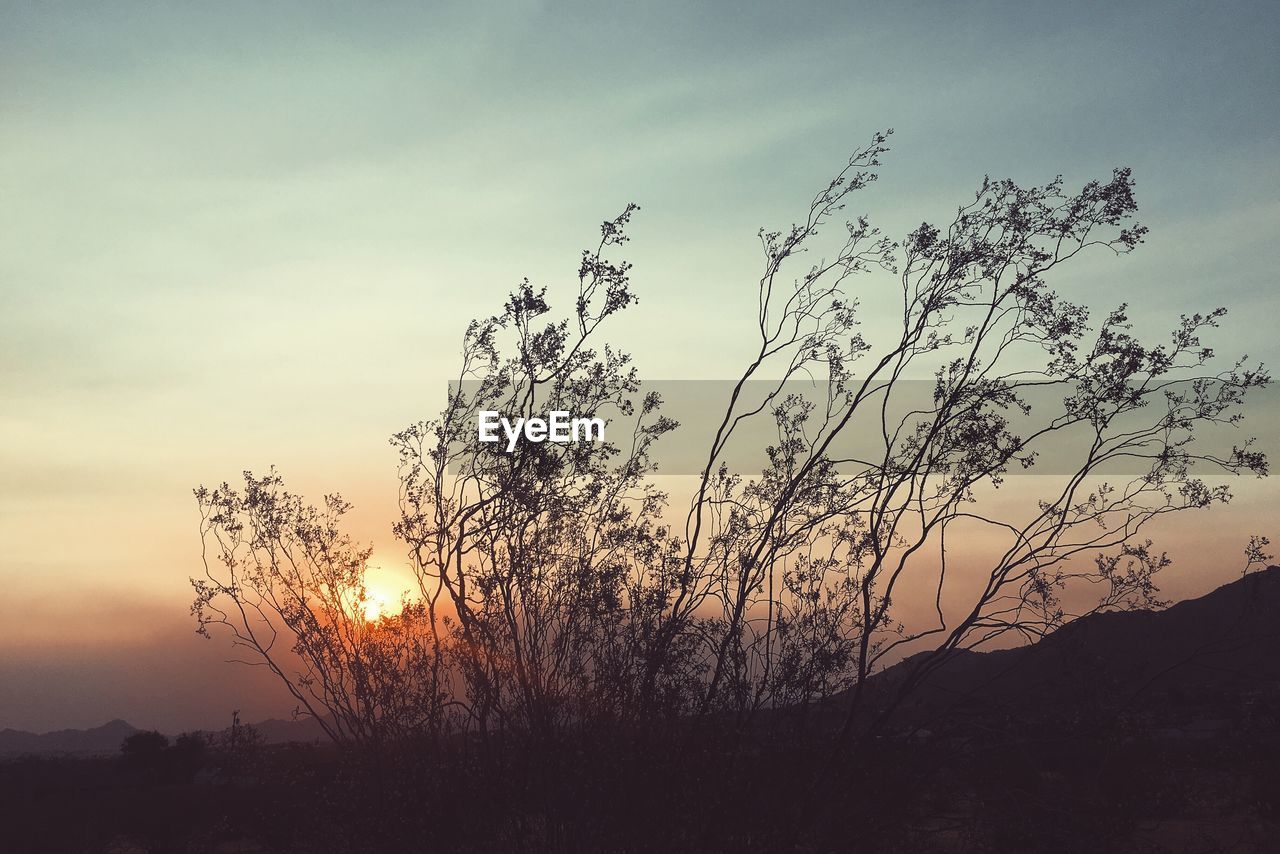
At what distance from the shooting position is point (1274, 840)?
2312 centimetres

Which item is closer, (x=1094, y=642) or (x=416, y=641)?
(x=416, y=641)

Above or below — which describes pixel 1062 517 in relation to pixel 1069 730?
above

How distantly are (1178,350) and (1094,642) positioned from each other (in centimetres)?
562

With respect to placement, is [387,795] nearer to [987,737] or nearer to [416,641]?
[416,641]

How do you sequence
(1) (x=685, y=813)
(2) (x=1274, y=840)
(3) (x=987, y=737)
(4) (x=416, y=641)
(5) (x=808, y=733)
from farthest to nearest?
(2) (x=1274, y=840)
(4) (x=416, y=641)
(5) (x=808, y=733)
(3) (x=987, y=737)
(1) (x=685, y=813)

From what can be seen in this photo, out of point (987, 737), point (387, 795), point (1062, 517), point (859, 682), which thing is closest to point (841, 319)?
point (1062, 517)

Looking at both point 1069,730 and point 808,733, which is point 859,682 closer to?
point 808,733

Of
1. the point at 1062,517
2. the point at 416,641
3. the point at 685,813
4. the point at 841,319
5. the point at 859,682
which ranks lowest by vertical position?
the point at 685,813

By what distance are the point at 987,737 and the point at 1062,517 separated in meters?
3.06

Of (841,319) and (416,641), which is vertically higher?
(841,319)

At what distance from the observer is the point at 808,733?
1255 cm

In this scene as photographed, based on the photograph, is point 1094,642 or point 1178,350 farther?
point 1094,642

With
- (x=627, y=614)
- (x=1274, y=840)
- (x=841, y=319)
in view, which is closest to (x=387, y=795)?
(x=627, y=614)

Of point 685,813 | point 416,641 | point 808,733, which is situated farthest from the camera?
point 416,641
